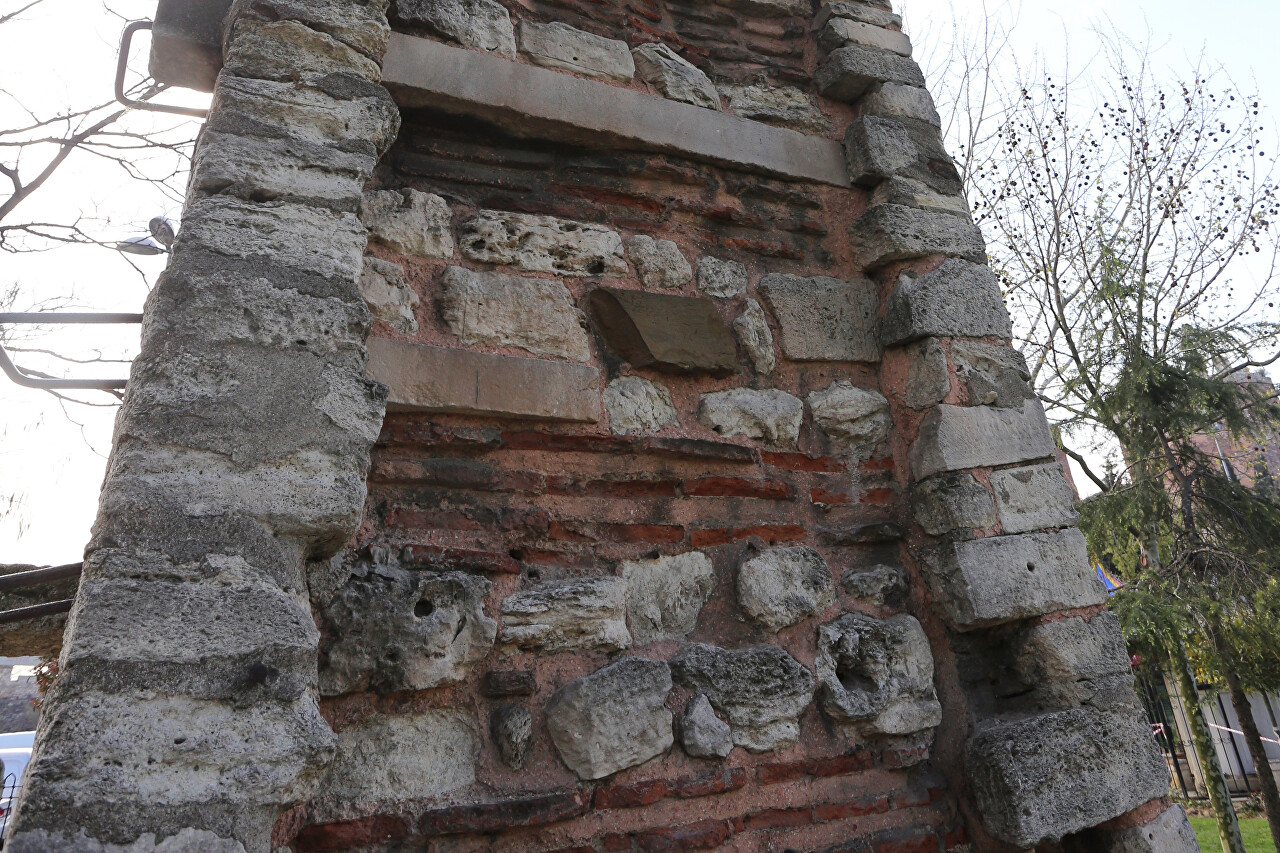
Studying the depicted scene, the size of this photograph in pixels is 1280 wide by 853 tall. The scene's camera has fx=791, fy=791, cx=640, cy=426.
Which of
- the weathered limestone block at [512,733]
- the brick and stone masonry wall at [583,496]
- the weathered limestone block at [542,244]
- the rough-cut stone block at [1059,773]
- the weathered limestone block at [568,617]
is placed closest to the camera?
the brick and stone masonry wall at [583,496]

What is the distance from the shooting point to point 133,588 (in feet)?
4.20

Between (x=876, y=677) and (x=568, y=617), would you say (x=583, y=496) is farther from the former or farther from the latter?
(x=876, y=677)

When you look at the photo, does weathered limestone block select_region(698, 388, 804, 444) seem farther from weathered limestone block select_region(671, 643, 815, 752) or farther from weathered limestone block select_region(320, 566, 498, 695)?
weathered limestone block select_region(320, 566, 498, 695)

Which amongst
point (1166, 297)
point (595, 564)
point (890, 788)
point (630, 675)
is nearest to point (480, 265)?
point (595, 564)

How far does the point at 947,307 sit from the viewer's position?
2.46m

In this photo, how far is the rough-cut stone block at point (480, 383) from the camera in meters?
1.88

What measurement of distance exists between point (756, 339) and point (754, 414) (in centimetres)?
25

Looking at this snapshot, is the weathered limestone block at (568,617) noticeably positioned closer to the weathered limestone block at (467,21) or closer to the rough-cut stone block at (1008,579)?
the rough-cut stone block at (1008,579)

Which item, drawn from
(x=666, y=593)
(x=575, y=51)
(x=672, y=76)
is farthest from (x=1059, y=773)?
(x=575, y=51)

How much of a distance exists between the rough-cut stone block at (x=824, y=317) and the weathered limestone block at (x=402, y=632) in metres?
1.26

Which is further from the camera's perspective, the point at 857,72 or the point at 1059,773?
the point at 857,72

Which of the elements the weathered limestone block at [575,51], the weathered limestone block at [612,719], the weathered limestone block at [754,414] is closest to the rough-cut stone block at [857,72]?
the weathered limestone block at [575,51]

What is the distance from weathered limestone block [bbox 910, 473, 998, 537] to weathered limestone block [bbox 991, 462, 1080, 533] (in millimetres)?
36

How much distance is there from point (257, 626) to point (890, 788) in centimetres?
159
